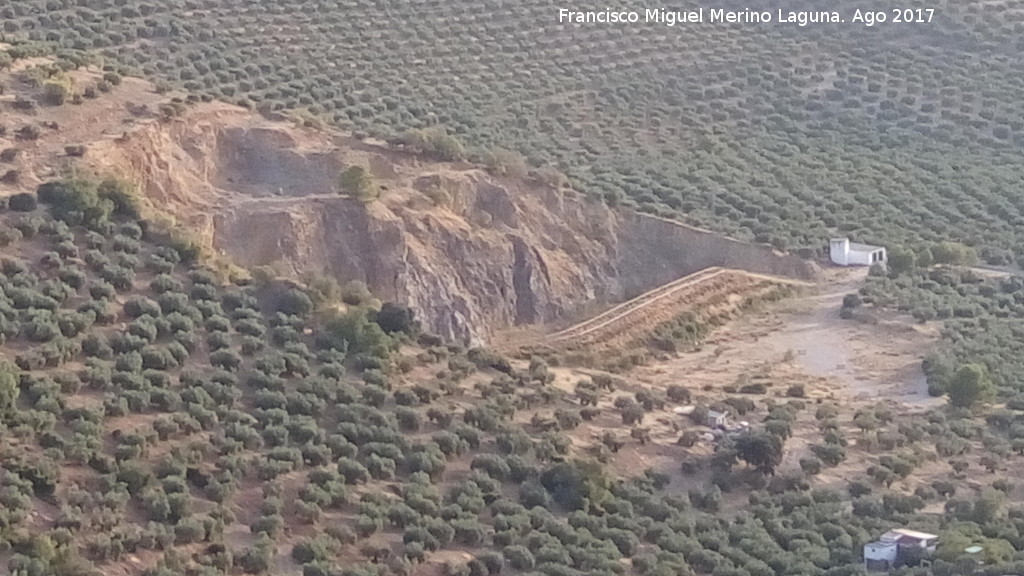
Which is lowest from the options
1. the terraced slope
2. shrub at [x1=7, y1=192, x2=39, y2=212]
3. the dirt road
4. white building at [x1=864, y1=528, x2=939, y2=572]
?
the dirt road

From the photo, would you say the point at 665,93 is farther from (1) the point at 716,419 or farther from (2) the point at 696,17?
(1) the point at 716,419

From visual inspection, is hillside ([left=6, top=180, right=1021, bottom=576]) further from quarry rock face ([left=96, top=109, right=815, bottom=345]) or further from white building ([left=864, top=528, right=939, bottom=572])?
quarry rock face ([left=96, top=109, right=815, bottom=345])

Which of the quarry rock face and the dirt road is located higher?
the quarry rock face

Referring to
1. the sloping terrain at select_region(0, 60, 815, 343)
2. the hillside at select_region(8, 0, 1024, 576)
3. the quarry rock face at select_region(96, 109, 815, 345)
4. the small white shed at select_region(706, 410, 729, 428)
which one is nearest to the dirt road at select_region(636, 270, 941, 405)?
the hillside at select_region(8, 0, 1024, 576)

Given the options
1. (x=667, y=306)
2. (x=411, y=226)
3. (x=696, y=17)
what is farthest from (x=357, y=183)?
(x=696, y=17)

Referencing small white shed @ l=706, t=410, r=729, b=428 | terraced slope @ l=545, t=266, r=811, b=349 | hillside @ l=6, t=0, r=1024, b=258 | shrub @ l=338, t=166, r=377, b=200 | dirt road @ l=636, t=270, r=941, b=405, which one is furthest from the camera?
hillside @ l=6, t=0, r=1024, b=258

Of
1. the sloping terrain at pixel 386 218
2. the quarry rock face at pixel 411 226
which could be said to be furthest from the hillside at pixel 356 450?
the quarry rock face at pixel 411 226

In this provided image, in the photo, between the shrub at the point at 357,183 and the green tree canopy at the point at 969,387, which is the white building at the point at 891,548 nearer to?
the green tree canopy at the point at 969,387
